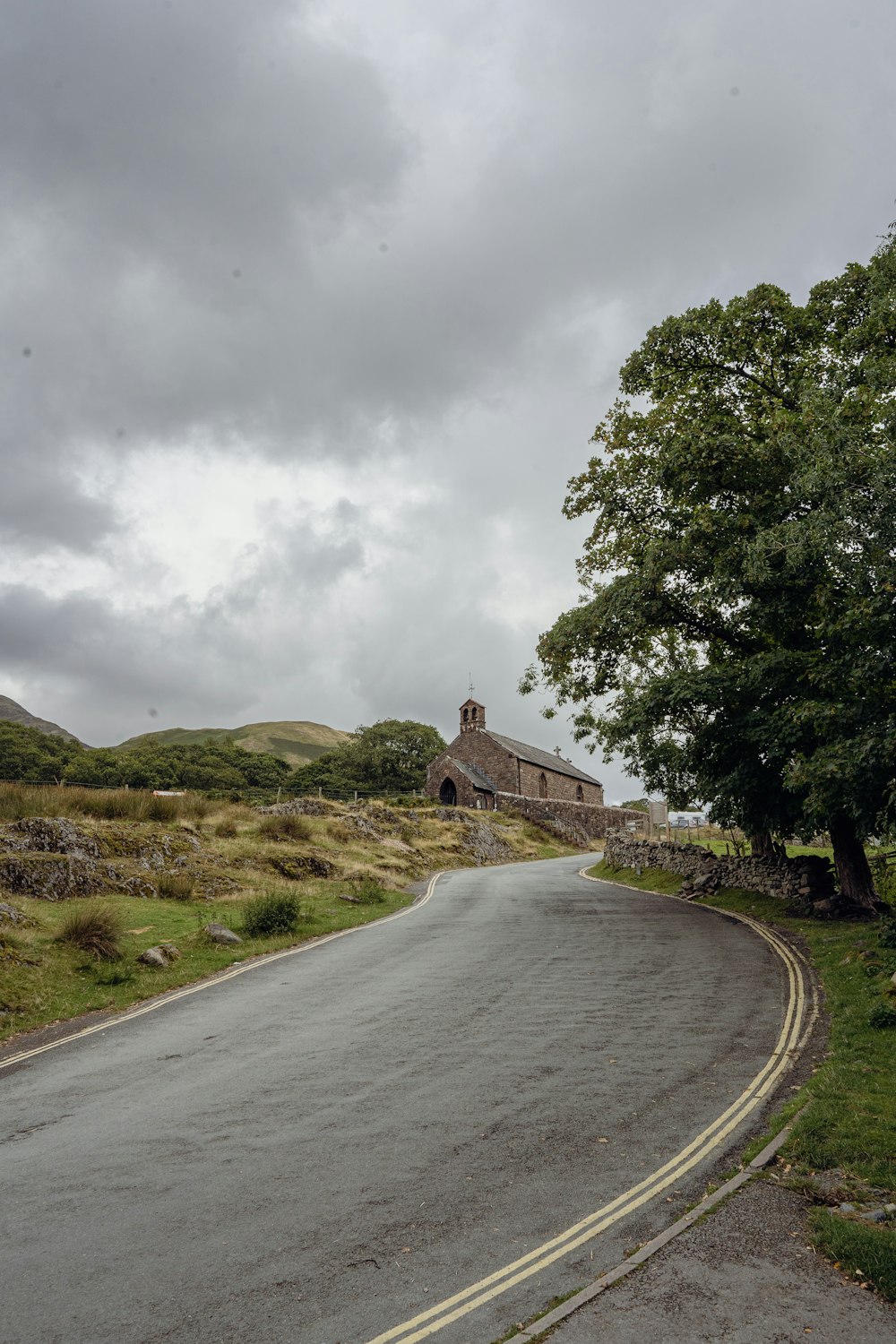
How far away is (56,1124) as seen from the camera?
27.8 ft

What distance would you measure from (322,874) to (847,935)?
19.1 m

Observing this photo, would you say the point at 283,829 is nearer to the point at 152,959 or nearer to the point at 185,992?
the point at 152,959

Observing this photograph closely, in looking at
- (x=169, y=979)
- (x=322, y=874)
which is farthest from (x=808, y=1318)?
(x=322, y=874)

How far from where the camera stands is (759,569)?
16922 mm

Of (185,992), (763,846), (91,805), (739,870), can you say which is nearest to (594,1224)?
(185,992)

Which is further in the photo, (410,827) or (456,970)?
(410,827)

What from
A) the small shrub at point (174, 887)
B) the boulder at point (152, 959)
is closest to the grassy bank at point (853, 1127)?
the boulder at point (152, 959)

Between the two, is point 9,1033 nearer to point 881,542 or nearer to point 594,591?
point 881,542

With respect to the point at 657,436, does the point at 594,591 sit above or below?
below

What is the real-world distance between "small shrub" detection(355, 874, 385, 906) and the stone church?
42.9m

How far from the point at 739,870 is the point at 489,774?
51775 millimetres

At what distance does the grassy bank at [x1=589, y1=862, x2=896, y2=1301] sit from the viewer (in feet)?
17.7

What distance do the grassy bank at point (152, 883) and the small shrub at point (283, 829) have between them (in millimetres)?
65

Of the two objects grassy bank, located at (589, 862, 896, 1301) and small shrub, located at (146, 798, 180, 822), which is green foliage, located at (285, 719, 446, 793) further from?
grassy bank, located at (589, 862, 896, 1301)
